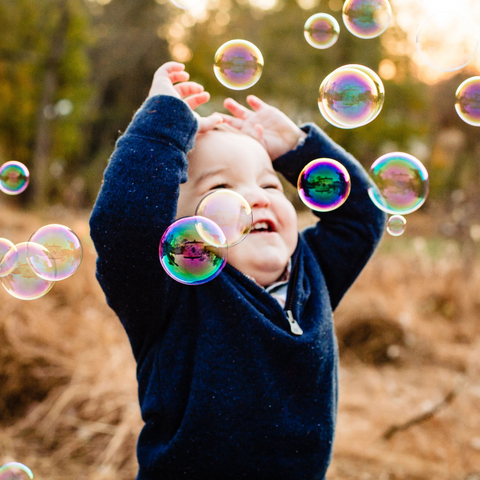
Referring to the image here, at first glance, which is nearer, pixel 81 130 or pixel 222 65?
pixel 222 65

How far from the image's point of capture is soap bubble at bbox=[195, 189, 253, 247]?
1.37 m

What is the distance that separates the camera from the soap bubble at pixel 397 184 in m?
1.73

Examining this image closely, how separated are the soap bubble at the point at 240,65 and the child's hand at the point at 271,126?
11 cm

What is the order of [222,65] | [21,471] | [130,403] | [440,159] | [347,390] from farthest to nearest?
[440,159], [347,390], [130,403], [222,65], [21,471]

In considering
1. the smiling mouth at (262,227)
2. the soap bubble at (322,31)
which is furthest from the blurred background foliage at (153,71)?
the smiling mouth at (262,227)

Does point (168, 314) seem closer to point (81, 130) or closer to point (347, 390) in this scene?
point (347, 390)

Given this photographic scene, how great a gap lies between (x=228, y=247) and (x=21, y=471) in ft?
3.59

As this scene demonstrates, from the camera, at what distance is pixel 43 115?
1248 centimetres

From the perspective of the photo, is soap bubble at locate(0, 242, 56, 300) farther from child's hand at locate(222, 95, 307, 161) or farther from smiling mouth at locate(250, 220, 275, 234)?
child's hand at locate(222, 95, 307, 161)

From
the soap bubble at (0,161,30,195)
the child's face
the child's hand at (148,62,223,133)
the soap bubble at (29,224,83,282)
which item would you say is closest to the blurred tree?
the soap bubble at (0,161,30,195)

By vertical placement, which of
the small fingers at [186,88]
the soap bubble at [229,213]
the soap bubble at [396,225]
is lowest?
the soap bubble at [396,225]

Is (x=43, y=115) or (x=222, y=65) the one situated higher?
(x=222, y=65)

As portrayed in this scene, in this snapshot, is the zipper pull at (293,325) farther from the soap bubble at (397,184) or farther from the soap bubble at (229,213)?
the soap bubble at (397,184)

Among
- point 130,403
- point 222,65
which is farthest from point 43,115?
point 222,65
